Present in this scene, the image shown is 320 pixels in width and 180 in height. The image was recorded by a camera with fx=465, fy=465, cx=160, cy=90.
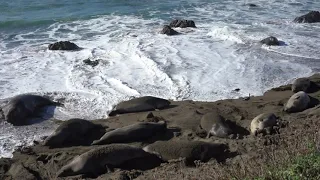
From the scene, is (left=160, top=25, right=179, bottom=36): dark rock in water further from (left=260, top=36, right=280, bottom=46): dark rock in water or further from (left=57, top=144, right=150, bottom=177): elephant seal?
(left=57, top=144, right=150, bottom=177): elephant seal

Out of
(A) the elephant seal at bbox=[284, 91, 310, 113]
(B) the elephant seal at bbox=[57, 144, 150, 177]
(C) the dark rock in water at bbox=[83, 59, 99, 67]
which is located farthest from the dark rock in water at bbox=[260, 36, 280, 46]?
(B) the elephant seal at bbox=[57, 144, 150, 177]

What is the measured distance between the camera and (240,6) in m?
23.5

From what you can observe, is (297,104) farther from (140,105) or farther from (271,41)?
(271,41)

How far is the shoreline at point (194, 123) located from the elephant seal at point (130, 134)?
137 mm

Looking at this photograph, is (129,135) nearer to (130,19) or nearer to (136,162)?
(136,162)

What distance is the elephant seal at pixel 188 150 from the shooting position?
692 cm

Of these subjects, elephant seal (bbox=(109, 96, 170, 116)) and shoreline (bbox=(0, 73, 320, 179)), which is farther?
elephant seal (bbox=(109, 96, 170, 116))

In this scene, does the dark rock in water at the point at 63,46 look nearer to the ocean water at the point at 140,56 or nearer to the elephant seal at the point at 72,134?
the ocean water at the point at 140,56

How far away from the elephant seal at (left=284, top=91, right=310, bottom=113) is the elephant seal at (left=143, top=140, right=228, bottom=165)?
232 centimetres

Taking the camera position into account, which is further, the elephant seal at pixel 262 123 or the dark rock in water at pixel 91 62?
the dark rock in water at pixel 91 62

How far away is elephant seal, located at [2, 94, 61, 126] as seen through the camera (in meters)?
9.05

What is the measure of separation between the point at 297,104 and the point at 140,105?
3095 millimetres

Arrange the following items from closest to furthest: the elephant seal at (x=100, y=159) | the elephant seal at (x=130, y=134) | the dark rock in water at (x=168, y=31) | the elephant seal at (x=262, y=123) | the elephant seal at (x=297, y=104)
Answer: the elephant seal at (x=100, y=159)
the elephant seal at (x=130, y=134)
the elephant seal at (x=262, y=123)
the elephant seal at (x=297, y=104)
the dark rock in water at (x=168, y=31)

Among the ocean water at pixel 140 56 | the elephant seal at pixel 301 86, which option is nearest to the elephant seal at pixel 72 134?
the ocean water at pixel 140 56
